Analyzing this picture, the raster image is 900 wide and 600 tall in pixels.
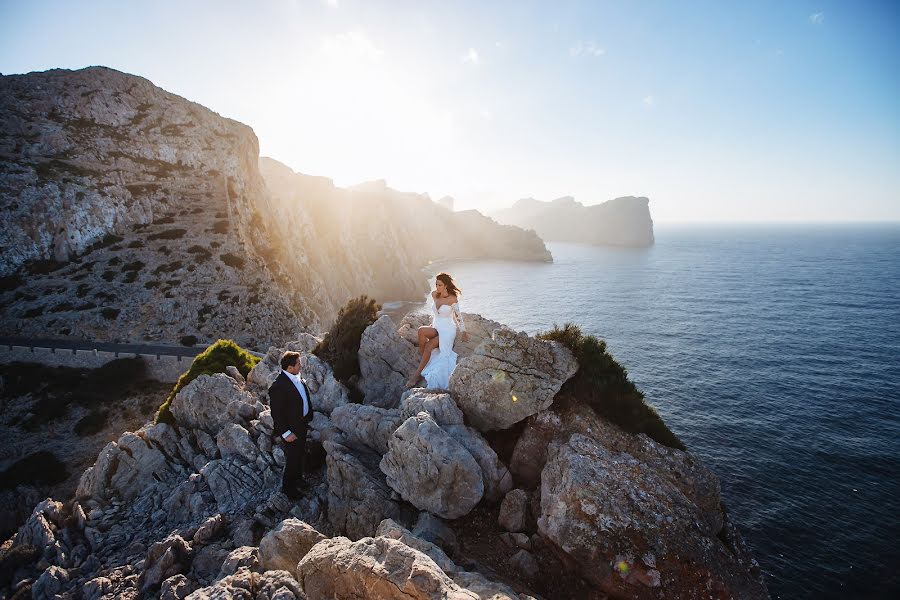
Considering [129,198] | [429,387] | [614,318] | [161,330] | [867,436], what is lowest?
[867,436]

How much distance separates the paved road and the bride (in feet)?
106

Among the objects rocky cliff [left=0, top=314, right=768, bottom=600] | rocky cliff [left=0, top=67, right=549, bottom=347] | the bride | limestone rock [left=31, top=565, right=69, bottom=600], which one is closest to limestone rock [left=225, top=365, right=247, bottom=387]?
rocky cliff [left=0, top=314, right=768, bottom=600]

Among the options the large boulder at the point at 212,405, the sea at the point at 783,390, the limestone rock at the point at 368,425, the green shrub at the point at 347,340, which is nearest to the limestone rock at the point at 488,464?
the limestone rock at the point at 368,425

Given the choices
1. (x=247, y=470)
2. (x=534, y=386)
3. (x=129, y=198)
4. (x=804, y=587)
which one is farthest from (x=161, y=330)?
(x=804, y=587)

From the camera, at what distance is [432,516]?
7930 mm

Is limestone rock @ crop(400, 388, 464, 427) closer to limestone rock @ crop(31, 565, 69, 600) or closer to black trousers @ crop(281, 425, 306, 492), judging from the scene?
black trousers @ crop(281, 425, 306, 492)

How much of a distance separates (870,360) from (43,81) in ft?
379

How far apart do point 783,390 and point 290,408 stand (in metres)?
51.9

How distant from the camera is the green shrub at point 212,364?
1573 centimetres

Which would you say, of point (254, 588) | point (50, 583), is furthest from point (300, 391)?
point (50, 583)

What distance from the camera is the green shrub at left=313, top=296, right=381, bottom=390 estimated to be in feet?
52.7

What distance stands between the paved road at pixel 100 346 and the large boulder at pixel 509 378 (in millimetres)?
33932

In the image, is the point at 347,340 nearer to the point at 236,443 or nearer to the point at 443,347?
the point at 236,443

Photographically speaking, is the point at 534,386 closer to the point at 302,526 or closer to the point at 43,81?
the point at 302,526
